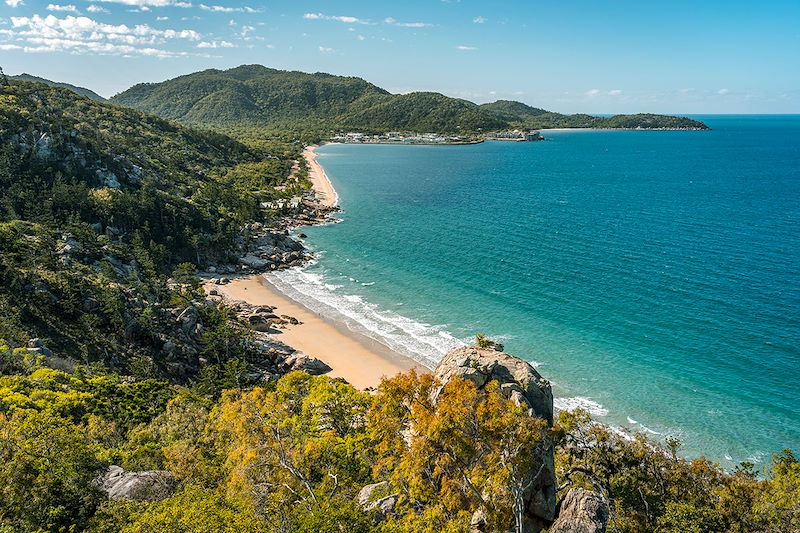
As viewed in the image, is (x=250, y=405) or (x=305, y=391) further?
(x=305, y=391)

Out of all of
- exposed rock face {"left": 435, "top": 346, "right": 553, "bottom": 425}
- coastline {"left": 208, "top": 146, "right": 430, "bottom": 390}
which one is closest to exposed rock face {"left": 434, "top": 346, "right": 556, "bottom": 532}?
exposed rock face {"left": 435, "top": 346, "right": 553, "bottom": 425}

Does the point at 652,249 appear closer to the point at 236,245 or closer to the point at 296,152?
the point at 236,245

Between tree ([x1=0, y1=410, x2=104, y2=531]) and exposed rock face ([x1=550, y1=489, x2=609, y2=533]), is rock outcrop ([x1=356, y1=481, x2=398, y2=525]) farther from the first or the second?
A: tree ([x1=0, y1=410, x2=104, y2=531])

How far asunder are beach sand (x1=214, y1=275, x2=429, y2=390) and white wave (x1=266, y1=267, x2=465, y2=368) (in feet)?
3.99

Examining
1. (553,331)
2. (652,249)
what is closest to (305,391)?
(553,331)

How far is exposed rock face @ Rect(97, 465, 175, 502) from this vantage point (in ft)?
74.0

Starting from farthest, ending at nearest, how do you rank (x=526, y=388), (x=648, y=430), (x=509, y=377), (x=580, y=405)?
(x=580, y=405) → (x=648, y=430) → (x=509, y=377) → (x=526, y=388)

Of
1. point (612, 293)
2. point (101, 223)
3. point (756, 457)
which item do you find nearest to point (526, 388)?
point (756, 457)

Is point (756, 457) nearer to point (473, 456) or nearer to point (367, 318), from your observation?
point (473, 456)

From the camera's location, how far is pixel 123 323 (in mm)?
47469

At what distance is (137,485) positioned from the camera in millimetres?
22969

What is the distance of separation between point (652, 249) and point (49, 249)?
3333 inches

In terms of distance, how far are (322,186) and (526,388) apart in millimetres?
133956

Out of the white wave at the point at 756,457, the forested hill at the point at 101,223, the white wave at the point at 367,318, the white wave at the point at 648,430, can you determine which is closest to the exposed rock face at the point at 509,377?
the white wave at the point at 648,430
